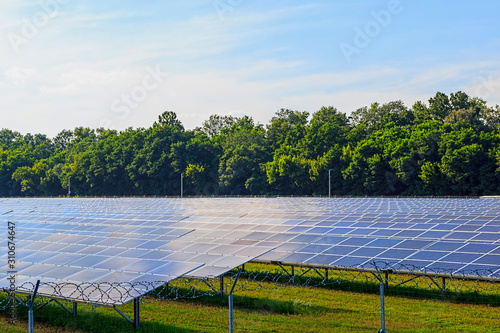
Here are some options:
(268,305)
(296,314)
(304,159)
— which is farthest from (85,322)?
(304,159)

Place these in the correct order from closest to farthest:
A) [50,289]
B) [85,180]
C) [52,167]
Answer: [50,289] < [85,180] < [52,167]

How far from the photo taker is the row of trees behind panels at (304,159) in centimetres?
7975

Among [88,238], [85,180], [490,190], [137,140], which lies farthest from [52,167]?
[88,238]

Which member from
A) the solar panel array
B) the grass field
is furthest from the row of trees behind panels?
the grass field

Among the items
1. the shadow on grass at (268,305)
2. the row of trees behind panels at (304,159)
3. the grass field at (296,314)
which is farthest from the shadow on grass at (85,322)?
the row of trees behind panels at (304,159)

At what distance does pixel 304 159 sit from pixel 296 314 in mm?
78790

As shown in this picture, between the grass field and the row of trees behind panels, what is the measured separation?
59586 mm

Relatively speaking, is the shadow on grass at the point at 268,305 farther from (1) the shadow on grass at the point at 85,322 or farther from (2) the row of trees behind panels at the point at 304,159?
(2) the row of trees behind panels at the point at 304,159

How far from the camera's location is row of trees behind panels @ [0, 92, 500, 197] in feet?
262

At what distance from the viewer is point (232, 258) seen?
65.0 ft

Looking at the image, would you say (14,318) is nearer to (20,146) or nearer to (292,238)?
(292,238)

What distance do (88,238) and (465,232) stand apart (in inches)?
683

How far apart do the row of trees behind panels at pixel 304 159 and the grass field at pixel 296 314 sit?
59586 millimetres

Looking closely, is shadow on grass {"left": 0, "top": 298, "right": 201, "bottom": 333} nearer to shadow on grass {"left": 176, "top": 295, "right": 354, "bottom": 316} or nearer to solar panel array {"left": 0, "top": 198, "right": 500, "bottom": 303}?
solar panel array {"left": 0, "top": 198, "right": 500, "bottom": 303}
